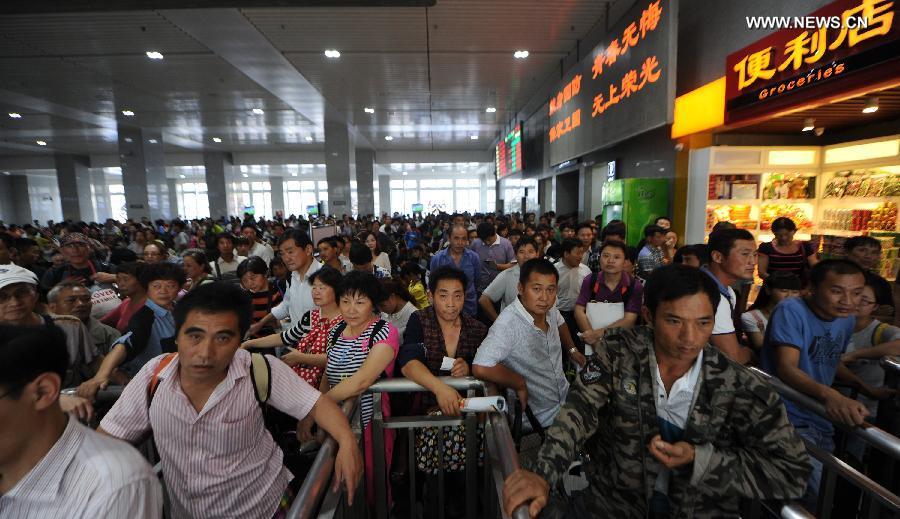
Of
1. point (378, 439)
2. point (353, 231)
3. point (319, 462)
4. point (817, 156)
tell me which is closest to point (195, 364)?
point (319, 462)

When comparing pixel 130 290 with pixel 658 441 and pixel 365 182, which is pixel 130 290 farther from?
pixel 365 182

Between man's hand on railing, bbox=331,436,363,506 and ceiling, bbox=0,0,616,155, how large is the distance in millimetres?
6366

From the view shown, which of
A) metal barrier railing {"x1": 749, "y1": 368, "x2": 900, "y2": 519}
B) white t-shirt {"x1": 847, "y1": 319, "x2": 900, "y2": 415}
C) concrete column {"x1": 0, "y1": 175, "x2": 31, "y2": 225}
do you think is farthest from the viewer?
concrete column {"x1": 0, "y1": 175, "x2": 31, "y2": 225}

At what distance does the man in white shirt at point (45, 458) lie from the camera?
95 cm

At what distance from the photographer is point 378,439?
6.21 ft

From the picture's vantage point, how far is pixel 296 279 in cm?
370

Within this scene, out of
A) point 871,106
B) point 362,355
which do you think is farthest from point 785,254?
point 362,355

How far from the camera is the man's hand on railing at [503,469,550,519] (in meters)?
1.15

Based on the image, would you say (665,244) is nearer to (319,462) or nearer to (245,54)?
(319,462)

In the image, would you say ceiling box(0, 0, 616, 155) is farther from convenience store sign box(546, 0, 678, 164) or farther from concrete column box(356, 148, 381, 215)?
concrete column box(356, 148, 381, 215)

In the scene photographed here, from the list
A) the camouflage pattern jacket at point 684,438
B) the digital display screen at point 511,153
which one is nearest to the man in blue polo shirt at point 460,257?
the camouflage pattern jacket at point 684,438

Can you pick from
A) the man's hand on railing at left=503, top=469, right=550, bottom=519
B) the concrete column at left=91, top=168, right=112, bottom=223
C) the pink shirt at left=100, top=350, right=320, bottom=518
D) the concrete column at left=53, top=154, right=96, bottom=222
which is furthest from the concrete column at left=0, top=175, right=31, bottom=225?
the man's hand on railing at left=503, top=469, right=550, bottom=519

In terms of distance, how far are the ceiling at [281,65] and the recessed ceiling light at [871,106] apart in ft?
12.4

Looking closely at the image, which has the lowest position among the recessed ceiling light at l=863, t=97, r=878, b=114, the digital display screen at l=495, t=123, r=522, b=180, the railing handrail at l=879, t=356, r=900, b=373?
the railing handrail at l=879, t=356, r=900, b=373
